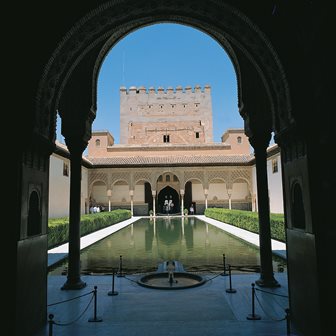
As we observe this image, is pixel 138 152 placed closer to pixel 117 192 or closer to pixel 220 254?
pixel 117 192

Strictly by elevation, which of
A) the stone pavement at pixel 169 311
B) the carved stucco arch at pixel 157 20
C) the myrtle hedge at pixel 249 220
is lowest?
the stone pavement at pixel 169 311

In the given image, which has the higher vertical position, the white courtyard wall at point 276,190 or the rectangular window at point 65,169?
the rectangular window at point 65,169

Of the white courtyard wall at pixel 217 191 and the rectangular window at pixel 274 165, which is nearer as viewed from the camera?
the rectangular window at pixel 274 165

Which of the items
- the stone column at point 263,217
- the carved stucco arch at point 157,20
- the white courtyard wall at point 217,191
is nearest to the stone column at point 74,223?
the carved stucco arch at point 157,20

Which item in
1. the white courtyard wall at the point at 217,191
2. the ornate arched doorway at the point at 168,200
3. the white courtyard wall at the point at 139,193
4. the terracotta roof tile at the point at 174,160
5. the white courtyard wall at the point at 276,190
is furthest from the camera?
the ornate arched doorway at the point at 168,200

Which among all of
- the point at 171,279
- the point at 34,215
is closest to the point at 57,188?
the point at 171,279

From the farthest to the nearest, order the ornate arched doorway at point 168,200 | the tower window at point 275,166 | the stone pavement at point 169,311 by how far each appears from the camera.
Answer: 1. the ornate arched doorway at point 168,200
2. the tower window at point 275,166
3. the stone pavement at point 169,311

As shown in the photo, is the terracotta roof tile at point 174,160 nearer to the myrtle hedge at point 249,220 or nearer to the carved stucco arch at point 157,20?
the myrtle hedge at point 249,220

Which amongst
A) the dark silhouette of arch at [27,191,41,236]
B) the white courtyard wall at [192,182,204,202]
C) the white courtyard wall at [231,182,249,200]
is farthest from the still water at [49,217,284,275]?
the white courtyard wall at [192,182,204,202]

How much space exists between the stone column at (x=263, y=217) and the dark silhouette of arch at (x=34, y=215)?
3964mm

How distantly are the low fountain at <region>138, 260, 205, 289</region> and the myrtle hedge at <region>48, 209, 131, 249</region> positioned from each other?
A: 214 inches

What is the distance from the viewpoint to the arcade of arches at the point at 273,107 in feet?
10.7

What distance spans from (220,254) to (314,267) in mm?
6627

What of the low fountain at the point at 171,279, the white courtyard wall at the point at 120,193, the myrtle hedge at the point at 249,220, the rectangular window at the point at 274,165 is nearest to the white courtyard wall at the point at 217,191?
the myrtle hedge at the point at 249,220
